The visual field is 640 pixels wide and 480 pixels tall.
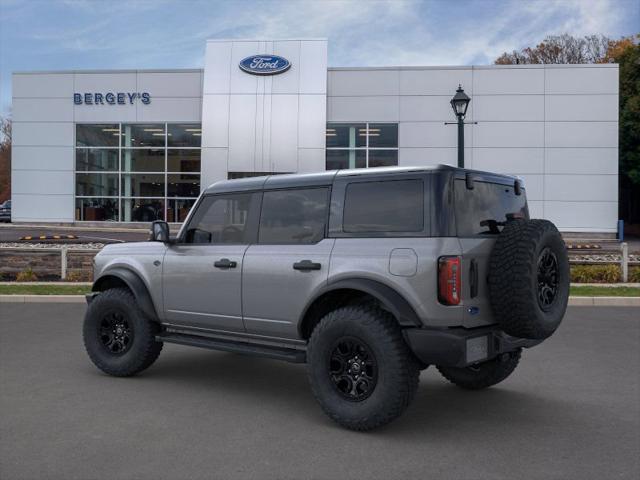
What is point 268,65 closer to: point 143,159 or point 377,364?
point 143,159

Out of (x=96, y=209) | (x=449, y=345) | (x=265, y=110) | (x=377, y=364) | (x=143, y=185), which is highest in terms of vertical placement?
(x=265, y=110)

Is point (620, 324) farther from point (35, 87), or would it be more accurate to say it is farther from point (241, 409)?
point (35, 87)

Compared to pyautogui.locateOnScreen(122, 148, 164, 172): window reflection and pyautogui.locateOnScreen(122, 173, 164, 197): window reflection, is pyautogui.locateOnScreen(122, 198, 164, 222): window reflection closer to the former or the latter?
pyautogui.locateOnScreen(122, 173, 164, 197): window reflection

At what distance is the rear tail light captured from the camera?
14.5ft

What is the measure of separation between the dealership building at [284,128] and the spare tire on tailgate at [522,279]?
1009 inches

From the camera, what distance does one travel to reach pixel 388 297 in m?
4.59

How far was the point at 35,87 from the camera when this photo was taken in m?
33.5

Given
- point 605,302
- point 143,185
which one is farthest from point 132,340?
point 143,185

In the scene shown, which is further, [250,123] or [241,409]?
[250,123]

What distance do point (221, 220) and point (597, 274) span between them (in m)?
12.4

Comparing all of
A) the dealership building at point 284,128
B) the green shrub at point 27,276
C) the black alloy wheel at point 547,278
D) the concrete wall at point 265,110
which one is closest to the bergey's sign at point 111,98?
the dealership building at point 284,128

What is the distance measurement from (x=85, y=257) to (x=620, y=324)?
12420 mm

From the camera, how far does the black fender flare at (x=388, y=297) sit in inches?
178

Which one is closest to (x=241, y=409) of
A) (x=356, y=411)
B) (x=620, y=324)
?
(x=356, y=411)
